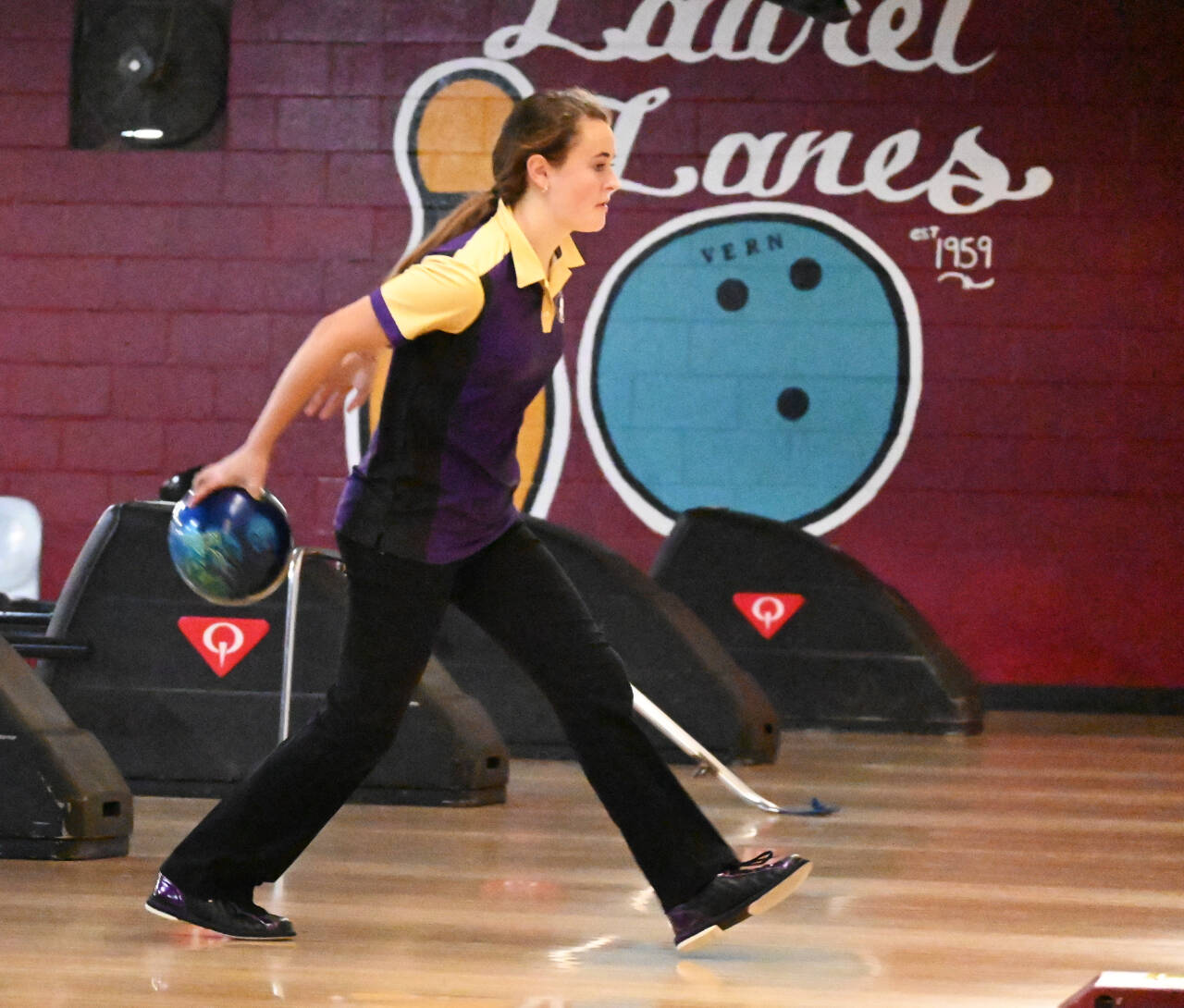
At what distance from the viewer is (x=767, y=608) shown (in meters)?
6.20

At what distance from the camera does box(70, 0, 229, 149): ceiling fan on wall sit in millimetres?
7348

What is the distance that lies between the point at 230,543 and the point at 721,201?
4.91m

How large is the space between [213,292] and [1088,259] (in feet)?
11.4

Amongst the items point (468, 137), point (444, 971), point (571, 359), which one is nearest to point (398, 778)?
A: point (444, 971)

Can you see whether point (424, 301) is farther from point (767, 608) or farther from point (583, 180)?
point (767, 608)

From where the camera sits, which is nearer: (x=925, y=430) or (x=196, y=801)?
(x=196, y=801)

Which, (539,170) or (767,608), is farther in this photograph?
(767,608)

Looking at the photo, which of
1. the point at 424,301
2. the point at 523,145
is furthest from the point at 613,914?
the point at 523,145

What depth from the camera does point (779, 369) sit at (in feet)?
23.7

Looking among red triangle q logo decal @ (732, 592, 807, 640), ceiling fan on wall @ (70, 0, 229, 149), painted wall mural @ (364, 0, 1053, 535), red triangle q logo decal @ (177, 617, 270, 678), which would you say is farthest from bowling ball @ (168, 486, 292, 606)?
ceiling fan on wall @ (70, 0, 229, 149)

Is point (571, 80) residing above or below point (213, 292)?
above

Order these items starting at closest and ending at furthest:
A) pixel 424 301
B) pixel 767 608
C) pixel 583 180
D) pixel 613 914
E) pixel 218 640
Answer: pixel 424 301 → pixel 583 180 → pixel 613 914 → pixel 218 640 → pixel 767 608

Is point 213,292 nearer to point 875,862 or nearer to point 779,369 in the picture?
point 779,369

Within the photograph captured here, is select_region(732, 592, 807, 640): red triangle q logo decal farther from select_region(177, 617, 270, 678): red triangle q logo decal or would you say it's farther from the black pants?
the black pants
